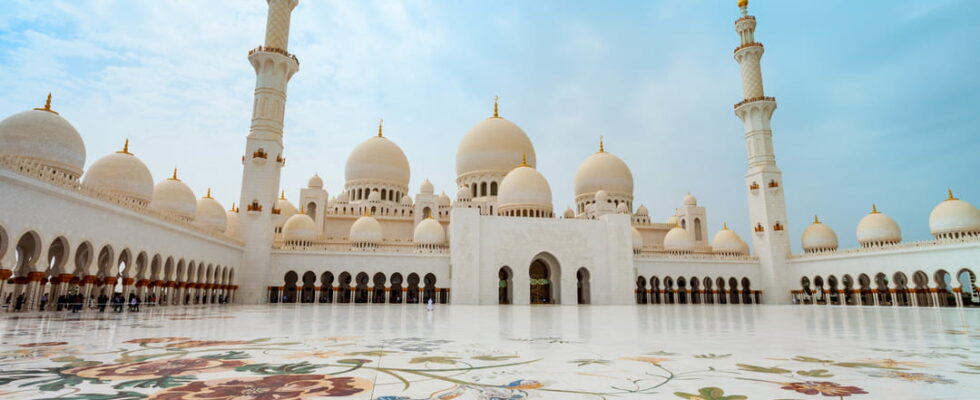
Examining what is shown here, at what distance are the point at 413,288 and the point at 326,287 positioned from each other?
471 centimetres

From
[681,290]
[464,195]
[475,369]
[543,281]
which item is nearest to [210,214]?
[464,195]

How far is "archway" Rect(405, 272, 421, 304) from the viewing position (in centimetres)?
2836

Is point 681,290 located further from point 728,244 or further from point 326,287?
point 326,287

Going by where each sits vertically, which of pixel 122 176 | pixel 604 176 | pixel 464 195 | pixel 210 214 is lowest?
pixel 210 214

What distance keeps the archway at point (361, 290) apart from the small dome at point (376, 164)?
8508mm

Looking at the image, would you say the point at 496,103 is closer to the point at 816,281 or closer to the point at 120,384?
the point at 816,281

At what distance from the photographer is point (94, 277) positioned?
1454 cm

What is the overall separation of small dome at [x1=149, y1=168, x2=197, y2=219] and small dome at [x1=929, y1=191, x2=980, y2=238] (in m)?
35.6

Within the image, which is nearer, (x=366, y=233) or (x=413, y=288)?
(x=366, y=233)

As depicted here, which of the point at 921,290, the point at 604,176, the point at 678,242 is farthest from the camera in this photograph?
the point at 604,176

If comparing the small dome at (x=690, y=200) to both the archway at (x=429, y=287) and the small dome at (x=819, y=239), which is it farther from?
the archway at (x=429, y=287)

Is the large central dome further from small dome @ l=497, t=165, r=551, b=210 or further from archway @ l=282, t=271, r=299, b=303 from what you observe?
archway @ l=282, t=271, r=299, b=303

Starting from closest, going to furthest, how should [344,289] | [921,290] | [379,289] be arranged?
[921,290]
[344,289]
[379,289]

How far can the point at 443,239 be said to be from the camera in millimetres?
29156
